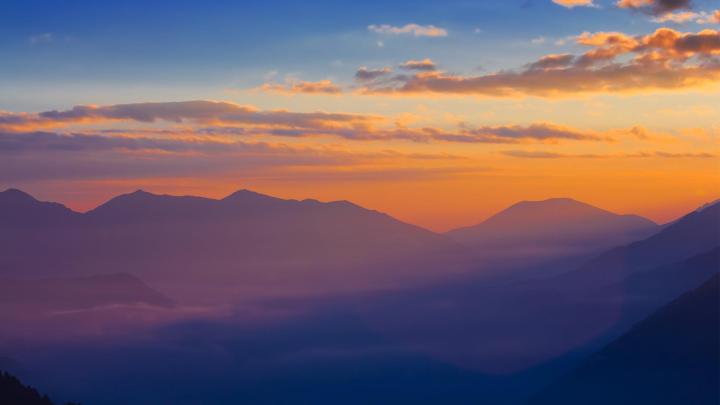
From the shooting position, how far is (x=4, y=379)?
132 m

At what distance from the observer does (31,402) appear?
125 m

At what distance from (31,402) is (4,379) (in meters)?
11.3
